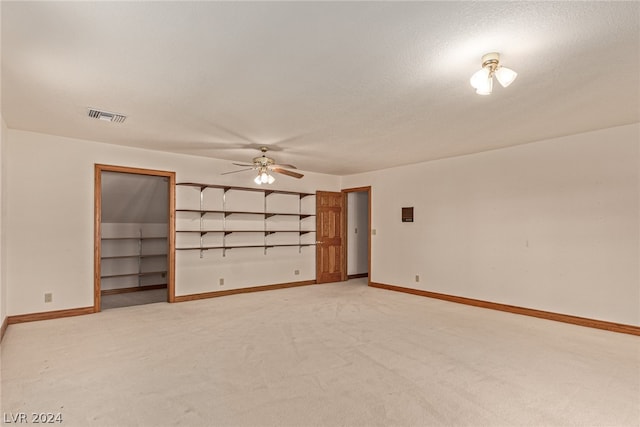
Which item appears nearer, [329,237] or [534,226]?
[534,226]

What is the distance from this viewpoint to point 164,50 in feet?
7.82

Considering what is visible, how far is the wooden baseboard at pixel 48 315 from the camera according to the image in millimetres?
4393

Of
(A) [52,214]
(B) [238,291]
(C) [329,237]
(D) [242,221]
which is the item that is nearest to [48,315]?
(A) [52,214]

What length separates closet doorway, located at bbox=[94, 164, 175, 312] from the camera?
19.6 ft

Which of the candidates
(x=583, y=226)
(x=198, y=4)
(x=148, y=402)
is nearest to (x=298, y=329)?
(x=148, y=402)

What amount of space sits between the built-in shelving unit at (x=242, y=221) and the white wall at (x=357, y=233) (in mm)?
1206

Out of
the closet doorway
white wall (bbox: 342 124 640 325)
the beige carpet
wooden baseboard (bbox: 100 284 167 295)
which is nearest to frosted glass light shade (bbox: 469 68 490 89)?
the beige carpet

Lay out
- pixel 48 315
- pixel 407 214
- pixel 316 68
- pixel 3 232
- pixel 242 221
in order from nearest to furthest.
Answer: pixel 316 68 < pixel 3 232 < pixel 48 315 < pixel 242 221 < pixel 407 214

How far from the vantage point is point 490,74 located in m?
2.50

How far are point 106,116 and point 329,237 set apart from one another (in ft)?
16.4

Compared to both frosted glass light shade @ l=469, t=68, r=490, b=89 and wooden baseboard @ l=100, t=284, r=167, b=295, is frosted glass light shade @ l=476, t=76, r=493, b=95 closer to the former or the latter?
frosted glass light shade @ l=469, t=68, r=490, b=89

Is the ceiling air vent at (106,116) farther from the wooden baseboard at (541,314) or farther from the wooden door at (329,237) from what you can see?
the wooden baseboard at (541,314)

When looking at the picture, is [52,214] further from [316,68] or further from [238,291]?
[316,68]

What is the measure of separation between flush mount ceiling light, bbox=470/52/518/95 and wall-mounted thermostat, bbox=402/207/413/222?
423cm
